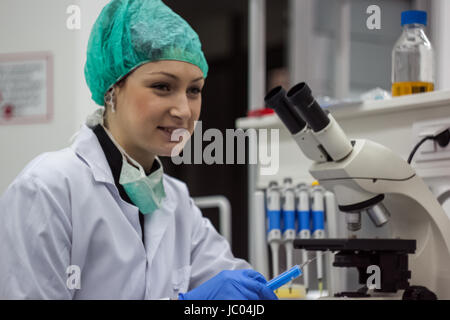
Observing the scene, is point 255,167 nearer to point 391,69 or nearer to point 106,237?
point 391,69

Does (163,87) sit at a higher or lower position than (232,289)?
higher

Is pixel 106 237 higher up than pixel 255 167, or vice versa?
pixel 255 167

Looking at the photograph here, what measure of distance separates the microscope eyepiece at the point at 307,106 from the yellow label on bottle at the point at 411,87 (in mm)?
372

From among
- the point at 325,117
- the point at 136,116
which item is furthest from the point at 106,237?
the point at 325,117

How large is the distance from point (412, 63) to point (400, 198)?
0.38 meters

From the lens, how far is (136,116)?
3.37 feet

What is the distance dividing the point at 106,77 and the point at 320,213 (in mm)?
572

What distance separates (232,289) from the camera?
32.0 inches

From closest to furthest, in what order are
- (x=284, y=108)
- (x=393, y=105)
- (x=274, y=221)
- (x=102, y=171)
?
(x=284, y=108) → (x=102, y=171) → (x=393, y=105) → (x=274, y=221)

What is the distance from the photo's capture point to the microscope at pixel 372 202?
92 cm

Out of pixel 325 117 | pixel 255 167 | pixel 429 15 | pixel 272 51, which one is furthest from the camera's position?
pixel 272 51

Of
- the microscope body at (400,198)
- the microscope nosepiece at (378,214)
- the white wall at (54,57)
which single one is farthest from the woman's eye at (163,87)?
the microscope nosepiece at (378,214)

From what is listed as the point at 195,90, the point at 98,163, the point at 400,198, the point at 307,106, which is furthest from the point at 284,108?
the point at 98,163

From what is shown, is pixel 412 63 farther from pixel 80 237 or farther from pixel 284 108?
pixel 80 237
